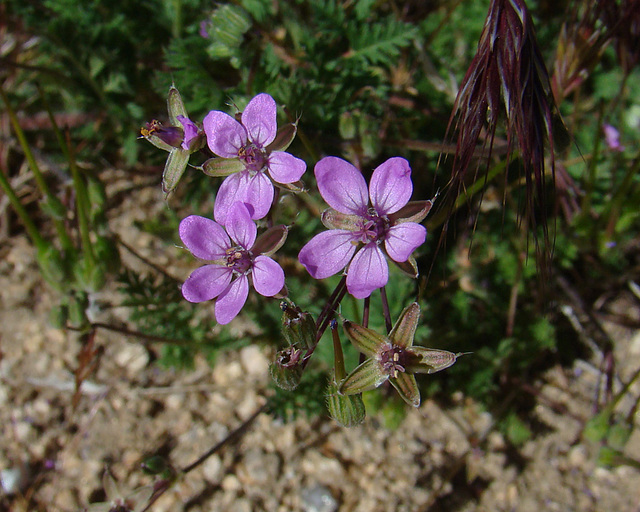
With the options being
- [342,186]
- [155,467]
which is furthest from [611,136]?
[155,467]

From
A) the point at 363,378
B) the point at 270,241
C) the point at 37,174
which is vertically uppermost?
the point at 270,241

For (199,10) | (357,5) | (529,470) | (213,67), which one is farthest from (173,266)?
(529,470)

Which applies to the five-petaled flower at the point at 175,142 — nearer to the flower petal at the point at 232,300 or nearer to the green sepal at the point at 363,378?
the flower petal at the point at 232,300

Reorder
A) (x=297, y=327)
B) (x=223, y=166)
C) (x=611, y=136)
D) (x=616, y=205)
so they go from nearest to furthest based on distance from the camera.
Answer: (x=297, y=327) → (x=223, y=166) → (x=616, y=205) → (x=611, y=136)

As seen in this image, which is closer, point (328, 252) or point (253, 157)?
point (328, 252)

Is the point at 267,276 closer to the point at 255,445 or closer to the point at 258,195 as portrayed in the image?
the point at 258,195

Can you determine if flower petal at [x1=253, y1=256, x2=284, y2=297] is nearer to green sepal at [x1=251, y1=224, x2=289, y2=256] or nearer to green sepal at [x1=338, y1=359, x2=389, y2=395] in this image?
green sepal at [x1=251, y1=224, x2=289, y2=256]

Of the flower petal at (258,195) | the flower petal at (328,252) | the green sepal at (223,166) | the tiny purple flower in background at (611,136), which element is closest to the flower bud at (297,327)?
the flower petal at (328,252)
